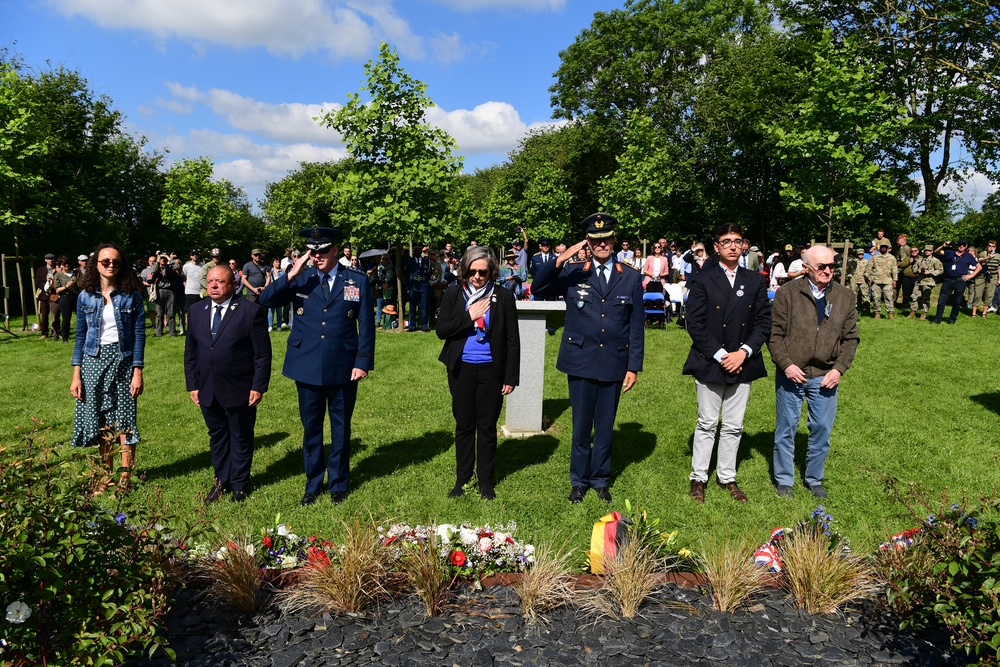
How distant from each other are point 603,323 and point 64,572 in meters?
4.02

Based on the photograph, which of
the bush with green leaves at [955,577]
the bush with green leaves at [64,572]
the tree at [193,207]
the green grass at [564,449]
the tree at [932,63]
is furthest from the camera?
the tree at [193,207]

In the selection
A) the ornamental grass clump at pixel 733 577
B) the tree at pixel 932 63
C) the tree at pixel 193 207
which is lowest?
the ornamental grass clump at pixel 733 577

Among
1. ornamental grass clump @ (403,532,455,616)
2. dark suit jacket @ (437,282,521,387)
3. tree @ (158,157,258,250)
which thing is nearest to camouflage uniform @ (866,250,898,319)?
dark suit jacket @ (437,282,521,387)

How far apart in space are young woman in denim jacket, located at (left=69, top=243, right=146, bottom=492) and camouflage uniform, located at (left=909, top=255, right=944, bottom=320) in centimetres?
1817

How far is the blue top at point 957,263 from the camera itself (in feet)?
52.3

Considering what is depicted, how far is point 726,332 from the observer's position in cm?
546

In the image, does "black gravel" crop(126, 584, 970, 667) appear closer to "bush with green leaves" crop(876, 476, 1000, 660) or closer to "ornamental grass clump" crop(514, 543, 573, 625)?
"ornamental grass clump" crop(514, 543, 573, 625)

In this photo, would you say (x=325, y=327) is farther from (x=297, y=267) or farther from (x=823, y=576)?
(x=823, y=576)

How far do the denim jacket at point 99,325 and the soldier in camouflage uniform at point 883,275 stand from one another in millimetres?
16997

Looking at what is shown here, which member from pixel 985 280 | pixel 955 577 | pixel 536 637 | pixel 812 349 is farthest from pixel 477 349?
pixel 985 280

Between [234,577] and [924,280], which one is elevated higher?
[924,280]

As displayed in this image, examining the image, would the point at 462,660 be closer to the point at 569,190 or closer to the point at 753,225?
the point at 753,225

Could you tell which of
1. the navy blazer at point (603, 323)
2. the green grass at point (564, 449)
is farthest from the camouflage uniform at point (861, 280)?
the navy blazer at point (603, 323)

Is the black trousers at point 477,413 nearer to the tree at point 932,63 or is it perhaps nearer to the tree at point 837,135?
the tree at point 837,135
